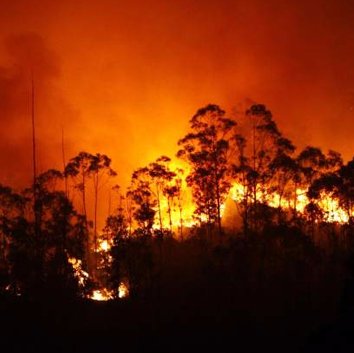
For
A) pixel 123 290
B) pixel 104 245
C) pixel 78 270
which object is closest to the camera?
pixel 78 270

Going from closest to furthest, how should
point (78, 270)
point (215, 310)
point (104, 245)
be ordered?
1. point (215, 310)
2. point (78, 270)
3. point (104, 245)

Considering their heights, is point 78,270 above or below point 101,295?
above

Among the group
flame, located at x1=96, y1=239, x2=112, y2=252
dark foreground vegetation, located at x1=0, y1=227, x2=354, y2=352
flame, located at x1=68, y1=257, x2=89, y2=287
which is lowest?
dark foreground vegetation, located at x1=0, y1=227, x2=354, y2=352

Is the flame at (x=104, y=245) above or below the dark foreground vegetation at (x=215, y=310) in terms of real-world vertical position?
above

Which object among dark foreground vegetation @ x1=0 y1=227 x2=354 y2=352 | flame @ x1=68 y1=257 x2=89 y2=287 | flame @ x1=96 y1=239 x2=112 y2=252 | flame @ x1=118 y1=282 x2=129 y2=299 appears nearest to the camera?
dark foreground vegetation @ x1=0 y1=227 x2=354 y2=352

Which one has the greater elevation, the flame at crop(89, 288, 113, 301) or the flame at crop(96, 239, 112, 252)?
the flame at crop(96, 239, 112, 252)

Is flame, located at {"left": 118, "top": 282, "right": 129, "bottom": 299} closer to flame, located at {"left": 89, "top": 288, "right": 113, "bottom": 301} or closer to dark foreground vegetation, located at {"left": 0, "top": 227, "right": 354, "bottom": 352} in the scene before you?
flame, located at {"left": 89, "top": 288, "right": 113, "bottom": 301}

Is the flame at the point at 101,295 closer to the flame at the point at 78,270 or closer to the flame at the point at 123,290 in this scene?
the flame at the point at 123,290

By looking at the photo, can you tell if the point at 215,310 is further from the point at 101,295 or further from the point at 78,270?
the point at 101,295

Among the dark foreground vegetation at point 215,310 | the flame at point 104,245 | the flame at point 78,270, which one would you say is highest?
the flame at point 104,245

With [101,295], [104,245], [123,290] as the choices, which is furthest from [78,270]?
[104,245]

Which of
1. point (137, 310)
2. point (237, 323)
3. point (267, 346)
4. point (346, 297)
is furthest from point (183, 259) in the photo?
point (346, 297)

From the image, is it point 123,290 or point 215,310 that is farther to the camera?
point 123,290

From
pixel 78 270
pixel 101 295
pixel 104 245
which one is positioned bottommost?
pixel 101 295
